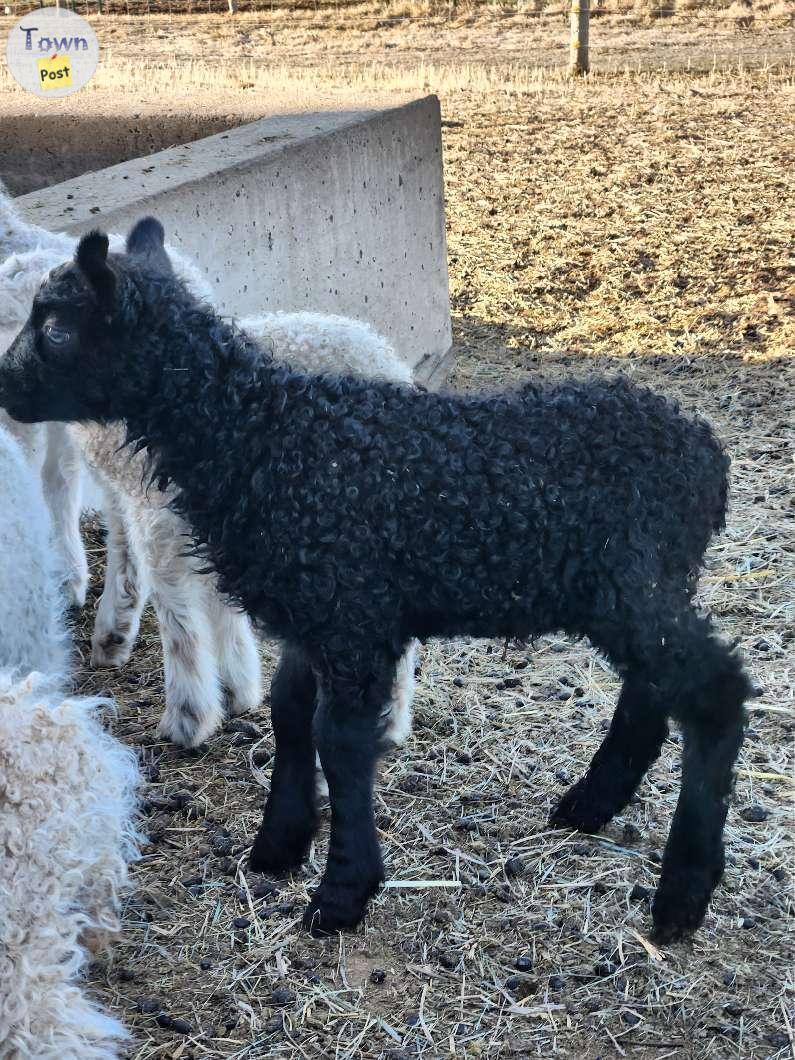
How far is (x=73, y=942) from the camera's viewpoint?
276 centimetres

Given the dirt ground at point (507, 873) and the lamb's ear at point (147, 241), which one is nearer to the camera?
the dirt ground at point (507, 873)

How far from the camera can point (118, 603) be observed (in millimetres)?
4906

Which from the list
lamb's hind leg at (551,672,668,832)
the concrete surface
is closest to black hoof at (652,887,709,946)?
lamb's hind leg at (551,672,668,832)

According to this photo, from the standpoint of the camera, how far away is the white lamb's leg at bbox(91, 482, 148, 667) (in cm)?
491

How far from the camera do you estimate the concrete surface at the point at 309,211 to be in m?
5.43

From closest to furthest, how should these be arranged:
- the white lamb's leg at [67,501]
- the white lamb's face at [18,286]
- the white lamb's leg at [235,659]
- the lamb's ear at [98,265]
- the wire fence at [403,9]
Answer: the lamb's ear at [98,265] < the white lamb's face at [18,286] < the white lamb's leg at [235,659] < the white lamb's leg at [67,501] < the wire fence at [403,9]

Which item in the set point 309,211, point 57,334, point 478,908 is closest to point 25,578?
point 57,334

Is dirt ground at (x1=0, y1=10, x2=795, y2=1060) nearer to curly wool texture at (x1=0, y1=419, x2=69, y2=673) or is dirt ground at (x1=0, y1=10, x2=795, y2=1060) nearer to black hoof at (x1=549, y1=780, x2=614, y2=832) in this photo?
black hoof at (x1=549, y1=780, x2=614, y2=832)

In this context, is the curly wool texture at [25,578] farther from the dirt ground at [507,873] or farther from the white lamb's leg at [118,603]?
the white lamb's leg at [118,603]

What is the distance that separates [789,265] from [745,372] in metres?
1.79

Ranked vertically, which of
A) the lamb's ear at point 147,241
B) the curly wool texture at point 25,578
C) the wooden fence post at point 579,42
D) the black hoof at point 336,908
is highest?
the lamb's ear at point 147,241

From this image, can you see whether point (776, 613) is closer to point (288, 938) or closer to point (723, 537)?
point (723, 537)

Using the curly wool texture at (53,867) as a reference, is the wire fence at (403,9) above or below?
above

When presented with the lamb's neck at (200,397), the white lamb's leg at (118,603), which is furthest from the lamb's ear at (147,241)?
the white lamb's leg at (118,603)
